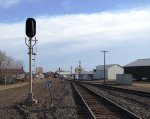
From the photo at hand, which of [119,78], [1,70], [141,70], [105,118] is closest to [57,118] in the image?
[105,118]

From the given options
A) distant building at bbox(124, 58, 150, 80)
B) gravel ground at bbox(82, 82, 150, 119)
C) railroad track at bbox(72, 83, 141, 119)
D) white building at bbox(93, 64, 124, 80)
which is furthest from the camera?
white building at bbox(93, 64, 124, 80)

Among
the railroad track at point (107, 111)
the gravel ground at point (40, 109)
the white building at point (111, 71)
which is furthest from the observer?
the white building at point (111, 71)

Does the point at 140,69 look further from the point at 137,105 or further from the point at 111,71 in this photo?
the point at 137,105

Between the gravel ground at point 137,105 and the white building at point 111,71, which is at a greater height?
the white building at point 111,71

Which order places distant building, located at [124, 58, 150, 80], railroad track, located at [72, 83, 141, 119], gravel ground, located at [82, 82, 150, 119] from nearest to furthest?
railroad track, located at [72, 83, 141, 119], gravel ground, located at [82, 82, 150, 119], distant building, located at [124, 58, 150, 80]

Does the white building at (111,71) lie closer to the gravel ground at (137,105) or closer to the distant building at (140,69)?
the distant building at (140,69)

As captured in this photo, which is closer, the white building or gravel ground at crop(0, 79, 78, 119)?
gravel ground at crop(0, 79, 78, 119)

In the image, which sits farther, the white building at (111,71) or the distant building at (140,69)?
the white building at (111,71)

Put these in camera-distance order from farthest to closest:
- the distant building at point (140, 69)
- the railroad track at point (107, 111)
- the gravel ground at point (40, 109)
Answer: the distant building at point (140, 69) → the gravel ground at point (40, 109) → the railroad track at point (107, 111)

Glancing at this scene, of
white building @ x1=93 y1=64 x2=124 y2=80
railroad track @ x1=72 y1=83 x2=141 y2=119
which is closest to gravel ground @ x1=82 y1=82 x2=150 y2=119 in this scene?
railroad track @ x1=72 y1=83 x2=141 y2=119

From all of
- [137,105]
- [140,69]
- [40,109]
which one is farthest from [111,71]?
[40,109]

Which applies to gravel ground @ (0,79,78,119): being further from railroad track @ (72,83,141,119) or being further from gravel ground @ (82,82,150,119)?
gravel ground @ (82,82,150,119)

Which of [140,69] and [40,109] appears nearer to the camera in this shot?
[40,109]

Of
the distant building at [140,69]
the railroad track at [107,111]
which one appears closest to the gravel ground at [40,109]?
the railroad track at [107,111]
